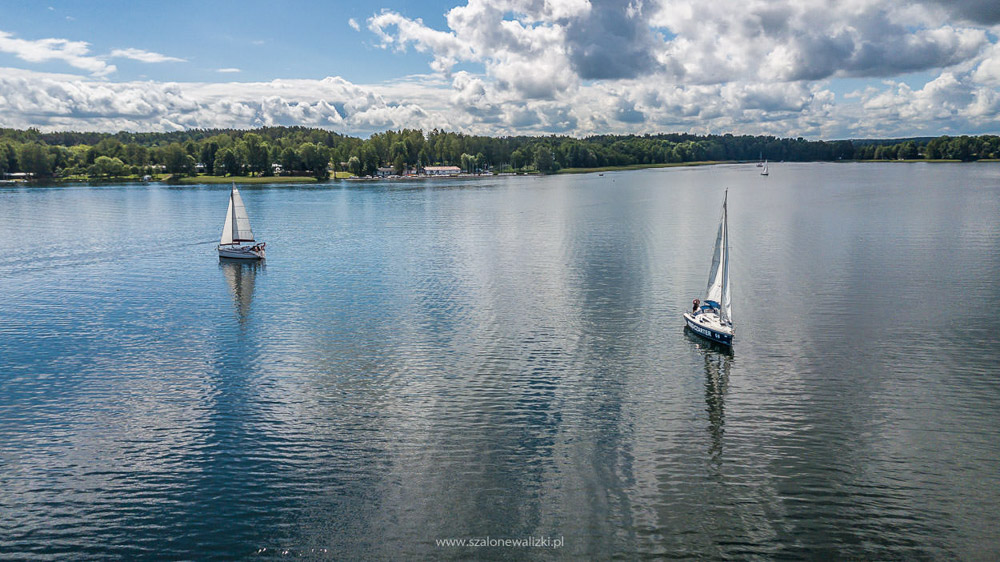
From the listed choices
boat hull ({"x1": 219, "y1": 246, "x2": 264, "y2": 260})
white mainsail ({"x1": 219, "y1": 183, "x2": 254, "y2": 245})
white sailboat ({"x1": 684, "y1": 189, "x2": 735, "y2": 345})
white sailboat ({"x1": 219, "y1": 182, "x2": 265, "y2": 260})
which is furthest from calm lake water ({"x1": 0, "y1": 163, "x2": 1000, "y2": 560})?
white mainsail ({"x1": 219, "y1": 183, "x2": 254, "y2": 245})

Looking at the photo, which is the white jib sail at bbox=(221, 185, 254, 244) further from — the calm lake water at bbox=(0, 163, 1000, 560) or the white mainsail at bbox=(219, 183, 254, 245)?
the calm lake water at bbox=(0, 163, 1000, 560)

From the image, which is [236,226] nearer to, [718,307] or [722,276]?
[718,307]

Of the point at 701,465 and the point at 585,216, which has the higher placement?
the point at 585,216

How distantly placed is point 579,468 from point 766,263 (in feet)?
210

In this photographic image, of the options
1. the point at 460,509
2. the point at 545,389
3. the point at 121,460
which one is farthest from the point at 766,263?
the point at 121,460

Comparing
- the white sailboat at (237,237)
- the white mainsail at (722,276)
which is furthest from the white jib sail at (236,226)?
the white mainsail at (722,276)

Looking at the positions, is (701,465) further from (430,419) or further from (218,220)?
(218,220)

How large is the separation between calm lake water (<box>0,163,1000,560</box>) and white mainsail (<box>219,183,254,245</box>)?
44.4 feet

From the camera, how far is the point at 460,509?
2988cm

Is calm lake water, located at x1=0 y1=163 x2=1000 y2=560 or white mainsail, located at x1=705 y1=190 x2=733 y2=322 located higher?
white mainsail, located at x1=705 y1=190 x2=733 y2=322

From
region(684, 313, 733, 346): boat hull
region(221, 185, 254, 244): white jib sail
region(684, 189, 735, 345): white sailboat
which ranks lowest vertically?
region(684, 313, 733, 346): boat hull

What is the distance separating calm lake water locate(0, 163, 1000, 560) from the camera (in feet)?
93.5

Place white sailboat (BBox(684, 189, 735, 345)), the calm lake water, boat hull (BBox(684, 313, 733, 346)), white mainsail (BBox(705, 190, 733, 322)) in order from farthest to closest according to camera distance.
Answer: white mainsail (BBox(705, 190, 733, 322)), white sailboat (BBox(684, 189, 735, 345)), boat hull (BBox(684, 313, 733, 346)), the calm lake water

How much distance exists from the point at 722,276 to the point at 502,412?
86.0 ft
